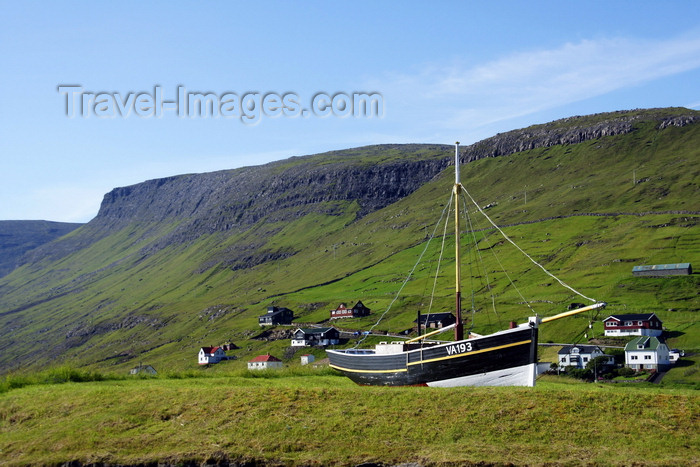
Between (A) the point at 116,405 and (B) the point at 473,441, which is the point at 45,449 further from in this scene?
(B) the point at 473,441

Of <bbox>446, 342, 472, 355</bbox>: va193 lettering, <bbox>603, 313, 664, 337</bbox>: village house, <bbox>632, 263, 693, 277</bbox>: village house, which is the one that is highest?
<bbox>446, 342, 472, 355</bbox>: va193 lettering

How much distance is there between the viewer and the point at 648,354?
104 meters

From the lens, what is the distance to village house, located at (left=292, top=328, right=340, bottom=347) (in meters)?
163

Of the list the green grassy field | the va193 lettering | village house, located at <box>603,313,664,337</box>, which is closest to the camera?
the green grassy field

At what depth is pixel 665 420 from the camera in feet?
73.2

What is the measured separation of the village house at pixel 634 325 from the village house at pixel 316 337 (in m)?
63.5

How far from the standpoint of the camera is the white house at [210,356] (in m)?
165

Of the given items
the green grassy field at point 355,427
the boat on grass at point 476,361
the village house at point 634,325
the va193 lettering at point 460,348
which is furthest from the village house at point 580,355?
the green grassy field at point 355,427

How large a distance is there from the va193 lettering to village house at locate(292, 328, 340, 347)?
441ft

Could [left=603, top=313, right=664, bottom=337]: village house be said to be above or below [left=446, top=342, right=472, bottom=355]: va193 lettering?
below

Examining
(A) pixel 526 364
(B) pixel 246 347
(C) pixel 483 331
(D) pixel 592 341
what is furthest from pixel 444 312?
(A) pixel 526 364

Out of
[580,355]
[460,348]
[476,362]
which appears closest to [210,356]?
[580,355]

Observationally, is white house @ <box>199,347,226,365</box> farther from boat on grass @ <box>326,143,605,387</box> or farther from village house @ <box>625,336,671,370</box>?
boat on grass @ <box>326,143,605,387</box>

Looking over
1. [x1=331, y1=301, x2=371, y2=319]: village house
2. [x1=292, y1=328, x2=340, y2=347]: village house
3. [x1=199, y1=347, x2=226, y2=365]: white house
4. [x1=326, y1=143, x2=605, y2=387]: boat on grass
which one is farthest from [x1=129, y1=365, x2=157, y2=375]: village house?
[x1=331, y1=301, x2=371, y2=319]: village house
